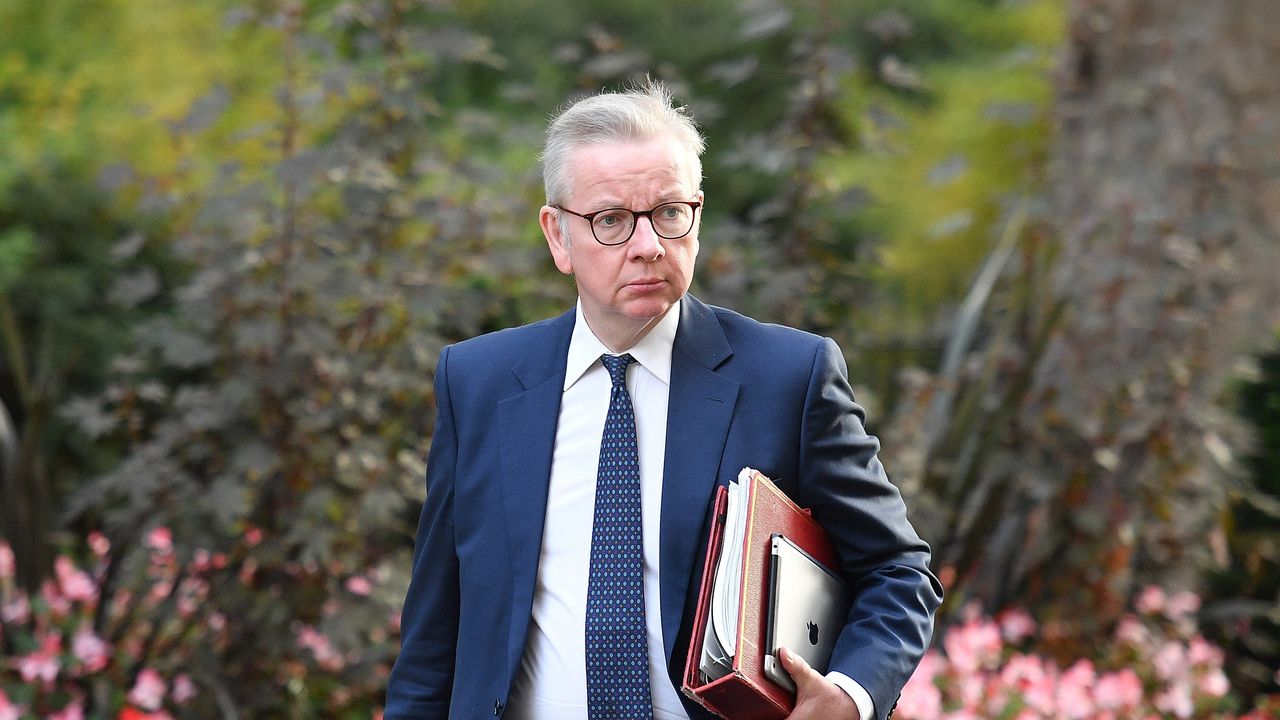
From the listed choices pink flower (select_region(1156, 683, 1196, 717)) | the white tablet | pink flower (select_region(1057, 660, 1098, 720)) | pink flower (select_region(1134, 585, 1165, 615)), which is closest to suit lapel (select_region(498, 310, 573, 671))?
the white tablet

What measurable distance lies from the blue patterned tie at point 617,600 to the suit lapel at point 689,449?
5cm

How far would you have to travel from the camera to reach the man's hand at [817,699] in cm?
183

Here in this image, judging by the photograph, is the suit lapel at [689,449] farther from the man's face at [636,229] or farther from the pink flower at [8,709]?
the pink flower at [8,709]

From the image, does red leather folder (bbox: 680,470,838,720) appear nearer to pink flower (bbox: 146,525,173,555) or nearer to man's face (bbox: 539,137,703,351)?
man's face (bbox: 539,137,703,351)

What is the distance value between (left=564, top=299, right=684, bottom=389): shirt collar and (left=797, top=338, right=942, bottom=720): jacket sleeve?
237 millimetres

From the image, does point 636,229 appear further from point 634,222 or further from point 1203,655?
point 1203,655

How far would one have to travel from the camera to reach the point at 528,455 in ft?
6.86

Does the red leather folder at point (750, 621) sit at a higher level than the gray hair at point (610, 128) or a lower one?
lower

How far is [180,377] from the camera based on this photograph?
6.52 m

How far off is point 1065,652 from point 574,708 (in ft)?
10.4

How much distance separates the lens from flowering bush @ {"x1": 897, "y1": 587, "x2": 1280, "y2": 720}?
4023 mm

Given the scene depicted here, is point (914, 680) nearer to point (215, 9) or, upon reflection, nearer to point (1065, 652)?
point (1065, 652)

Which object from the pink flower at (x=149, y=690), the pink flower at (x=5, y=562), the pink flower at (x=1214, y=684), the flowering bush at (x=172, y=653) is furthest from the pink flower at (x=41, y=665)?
the pink flower at (x=1214, y=684)

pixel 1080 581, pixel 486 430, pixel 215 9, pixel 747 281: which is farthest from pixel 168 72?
pixel 486 430
